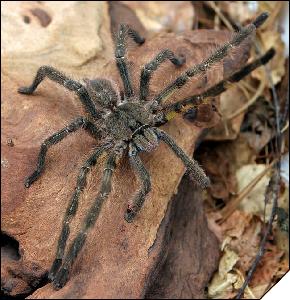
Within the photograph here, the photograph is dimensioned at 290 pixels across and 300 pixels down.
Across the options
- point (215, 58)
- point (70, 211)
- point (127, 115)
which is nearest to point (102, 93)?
point (127, 115)

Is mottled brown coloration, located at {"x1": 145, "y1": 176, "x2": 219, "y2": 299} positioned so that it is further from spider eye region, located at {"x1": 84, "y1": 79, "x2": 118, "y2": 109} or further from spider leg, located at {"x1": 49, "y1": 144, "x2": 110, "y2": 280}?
spider eye region, located at {"x1": 84, "y1": 79, "x2": 118, "y2": 109}

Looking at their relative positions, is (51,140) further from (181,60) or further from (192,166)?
(181,60)

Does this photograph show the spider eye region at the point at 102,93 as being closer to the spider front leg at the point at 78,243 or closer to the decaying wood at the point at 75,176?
the decaying wood at the point at 75,176

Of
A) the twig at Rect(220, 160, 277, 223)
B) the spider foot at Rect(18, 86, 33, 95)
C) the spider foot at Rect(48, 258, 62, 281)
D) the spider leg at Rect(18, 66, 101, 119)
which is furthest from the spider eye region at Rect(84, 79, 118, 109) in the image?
the twig at Rect(220, 160, 277, 223)

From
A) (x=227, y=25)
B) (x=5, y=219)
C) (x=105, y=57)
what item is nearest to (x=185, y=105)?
(x=105, y=57)

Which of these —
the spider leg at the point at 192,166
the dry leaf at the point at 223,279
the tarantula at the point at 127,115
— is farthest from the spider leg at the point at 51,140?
the dry leaf at the point at 223,279

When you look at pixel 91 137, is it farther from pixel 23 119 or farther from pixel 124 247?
pixel 124 247
